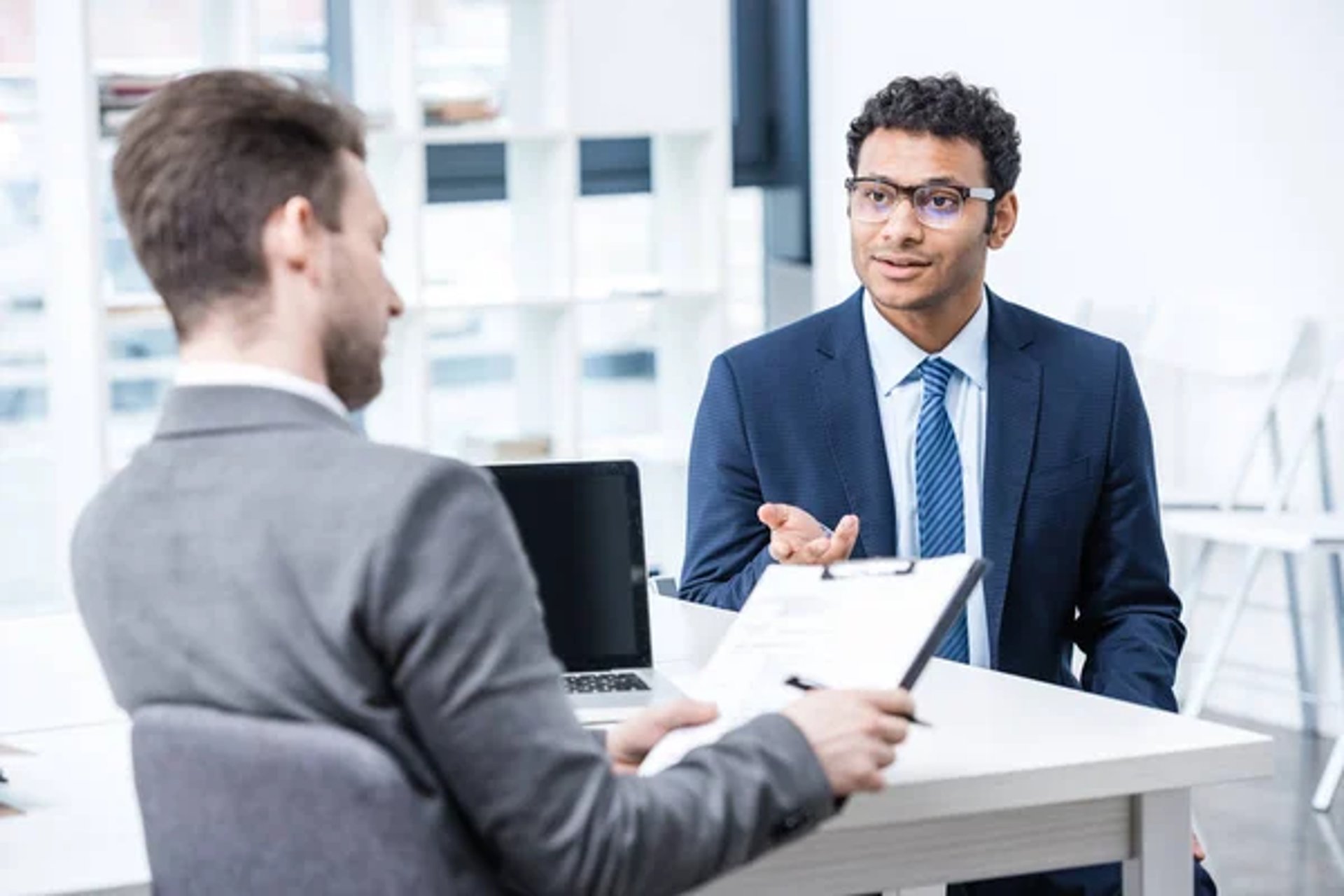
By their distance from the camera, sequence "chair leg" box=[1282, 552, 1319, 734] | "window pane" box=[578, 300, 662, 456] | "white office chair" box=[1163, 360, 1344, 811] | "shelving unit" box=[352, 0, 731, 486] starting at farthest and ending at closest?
1. "window pane" box=[578, 300, 662, 456]
2. "shelving unit" box=[352, 0, 731, 486]
3. "chair leg" box=[1282, 552, 1319, 734]
4. "white office chair" box=[1163, 360, 1344, 811]

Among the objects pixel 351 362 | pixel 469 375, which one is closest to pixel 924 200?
pixel 351 362

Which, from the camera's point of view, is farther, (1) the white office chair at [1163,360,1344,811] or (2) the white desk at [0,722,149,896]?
(1) the white office chair at [1163,360,1344,811]

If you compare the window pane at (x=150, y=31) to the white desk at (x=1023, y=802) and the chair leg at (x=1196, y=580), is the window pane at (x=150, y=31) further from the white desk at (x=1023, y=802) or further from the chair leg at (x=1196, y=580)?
the white desk at (x=1023, y=802)

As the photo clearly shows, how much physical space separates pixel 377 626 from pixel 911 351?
62.7 inches

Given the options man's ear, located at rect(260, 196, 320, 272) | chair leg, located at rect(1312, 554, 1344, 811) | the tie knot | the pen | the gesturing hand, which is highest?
man's ear, located at rect(260, 196, 320, 272)

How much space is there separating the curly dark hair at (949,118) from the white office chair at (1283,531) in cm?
229

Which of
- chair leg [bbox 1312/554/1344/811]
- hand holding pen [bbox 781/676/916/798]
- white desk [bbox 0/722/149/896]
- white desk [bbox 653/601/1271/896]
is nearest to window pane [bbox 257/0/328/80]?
chair leg [bbox 1312/554/1344/811]

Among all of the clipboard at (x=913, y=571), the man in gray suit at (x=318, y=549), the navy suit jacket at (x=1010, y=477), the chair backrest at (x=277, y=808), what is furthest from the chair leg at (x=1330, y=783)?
the chair backrest at (x=277, y=808)

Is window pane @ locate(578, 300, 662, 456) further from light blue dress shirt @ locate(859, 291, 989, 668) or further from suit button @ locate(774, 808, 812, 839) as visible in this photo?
suit button @ locate(774, 808, 812, 839)

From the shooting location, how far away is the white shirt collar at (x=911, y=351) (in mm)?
2961

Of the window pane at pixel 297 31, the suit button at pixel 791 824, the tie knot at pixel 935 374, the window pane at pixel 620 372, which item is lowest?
the window pane at pixel 620 372

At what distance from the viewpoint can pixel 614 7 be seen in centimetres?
638

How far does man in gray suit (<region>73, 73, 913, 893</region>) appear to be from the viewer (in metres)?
1.47

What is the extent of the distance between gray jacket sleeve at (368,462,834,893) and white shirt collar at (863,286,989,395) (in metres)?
1.44
